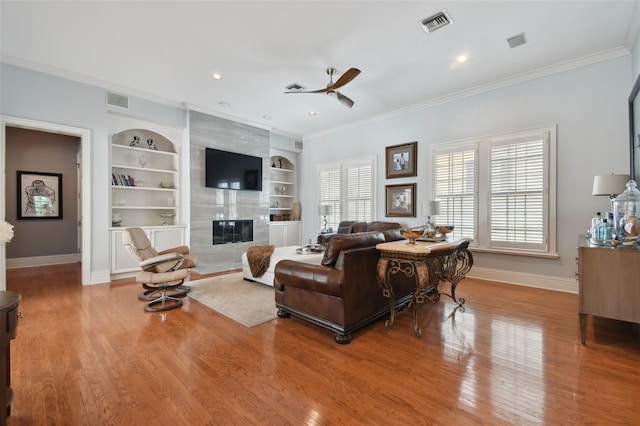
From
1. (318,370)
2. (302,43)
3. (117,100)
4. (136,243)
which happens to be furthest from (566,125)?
(117,100)

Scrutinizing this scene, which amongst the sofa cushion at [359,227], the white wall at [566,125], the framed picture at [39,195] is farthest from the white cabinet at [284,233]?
the framed picture at [39,195]

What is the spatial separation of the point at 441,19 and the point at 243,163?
4.63m

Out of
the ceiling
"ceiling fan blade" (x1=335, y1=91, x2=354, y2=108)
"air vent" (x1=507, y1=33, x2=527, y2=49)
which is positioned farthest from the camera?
"ceiling fan blade" (x1=335, y1=91, x2=354, y2=108)

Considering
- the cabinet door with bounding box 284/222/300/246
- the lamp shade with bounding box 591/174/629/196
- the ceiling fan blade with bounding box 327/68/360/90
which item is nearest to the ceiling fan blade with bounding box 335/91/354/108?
the ceiling fan blade with bounding box 327/68/360/90

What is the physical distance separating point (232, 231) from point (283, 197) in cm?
211

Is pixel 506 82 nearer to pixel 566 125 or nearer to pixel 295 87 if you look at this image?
pixel 566 125

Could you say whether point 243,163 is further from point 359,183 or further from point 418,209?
point 418,209

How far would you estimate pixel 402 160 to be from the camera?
5.82 metres

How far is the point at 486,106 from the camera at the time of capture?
4785mm

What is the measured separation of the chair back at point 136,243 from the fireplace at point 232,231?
2.23 m

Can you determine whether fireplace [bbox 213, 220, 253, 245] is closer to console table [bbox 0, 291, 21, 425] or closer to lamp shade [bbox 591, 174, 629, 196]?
console table [bbox 0, 291, 21, 425]

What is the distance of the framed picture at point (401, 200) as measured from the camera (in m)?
5.67

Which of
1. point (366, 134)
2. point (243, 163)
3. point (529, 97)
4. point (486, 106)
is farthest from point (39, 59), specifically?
point (529, 97)

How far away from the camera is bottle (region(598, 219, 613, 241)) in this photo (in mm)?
2531
